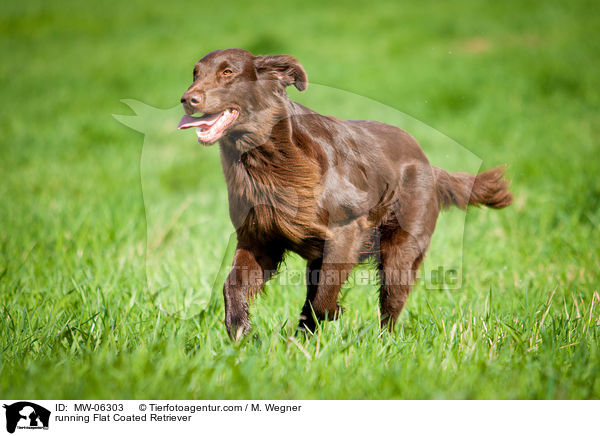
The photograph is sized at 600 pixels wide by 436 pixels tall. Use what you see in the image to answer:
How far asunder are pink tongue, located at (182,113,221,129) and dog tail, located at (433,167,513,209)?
1256 millimetres

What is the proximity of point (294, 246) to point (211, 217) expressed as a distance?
2.27m

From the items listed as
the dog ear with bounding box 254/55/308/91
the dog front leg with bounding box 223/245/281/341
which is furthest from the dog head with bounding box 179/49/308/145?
the dog front leg with bounding box 223/245/281/341

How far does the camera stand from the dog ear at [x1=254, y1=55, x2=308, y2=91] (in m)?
2.21

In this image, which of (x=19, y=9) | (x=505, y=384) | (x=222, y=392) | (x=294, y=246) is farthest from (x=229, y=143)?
(x=19, y=9)

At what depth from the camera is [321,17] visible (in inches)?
305

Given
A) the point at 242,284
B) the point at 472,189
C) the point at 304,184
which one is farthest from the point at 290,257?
the point at 472,189

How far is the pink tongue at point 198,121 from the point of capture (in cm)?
198

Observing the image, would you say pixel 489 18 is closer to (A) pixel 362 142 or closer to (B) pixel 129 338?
(A) pixel 362 142

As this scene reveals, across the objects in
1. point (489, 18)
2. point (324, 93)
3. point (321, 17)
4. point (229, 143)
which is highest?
point (489, 18)

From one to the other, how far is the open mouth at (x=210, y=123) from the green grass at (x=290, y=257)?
18.7 inches

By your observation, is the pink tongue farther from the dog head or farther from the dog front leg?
the dog front leg

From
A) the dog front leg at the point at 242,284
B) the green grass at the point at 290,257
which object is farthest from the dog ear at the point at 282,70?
the dog front leg at the point at 242,284
